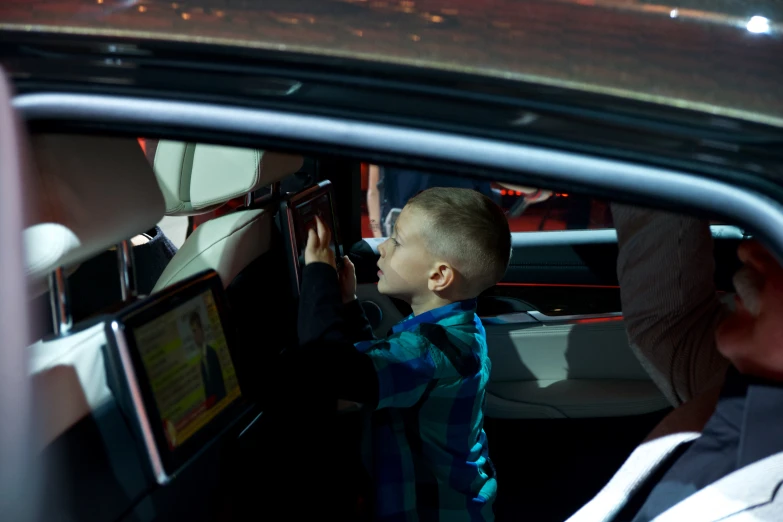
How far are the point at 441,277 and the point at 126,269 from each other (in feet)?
2.18

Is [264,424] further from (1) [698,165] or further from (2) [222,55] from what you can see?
(1) [698,165]

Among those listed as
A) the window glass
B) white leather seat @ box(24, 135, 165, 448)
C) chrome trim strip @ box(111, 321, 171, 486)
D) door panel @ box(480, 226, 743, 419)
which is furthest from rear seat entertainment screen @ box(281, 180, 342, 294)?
the window glass

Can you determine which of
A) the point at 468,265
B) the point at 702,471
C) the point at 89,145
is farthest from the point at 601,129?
the point at 468,265

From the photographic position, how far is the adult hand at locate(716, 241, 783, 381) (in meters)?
0.85

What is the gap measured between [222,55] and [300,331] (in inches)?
31.2

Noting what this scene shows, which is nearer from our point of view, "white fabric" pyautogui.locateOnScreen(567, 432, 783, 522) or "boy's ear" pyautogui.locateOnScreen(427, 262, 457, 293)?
"white fabric" pyautogui.locateOnScreen(567, 432, 783, 522)

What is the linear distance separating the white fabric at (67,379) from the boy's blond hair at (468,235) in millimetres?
765

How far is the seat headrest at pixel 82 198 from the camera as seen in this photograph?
3.01ft

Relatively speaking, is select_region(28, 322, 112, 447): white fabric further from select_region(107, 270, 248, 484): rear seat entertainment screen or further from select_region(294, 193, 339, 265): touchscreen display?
select_region(294, 193, 339, 265): touchscreen display

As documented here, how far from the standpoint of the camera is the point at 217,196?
155 cm

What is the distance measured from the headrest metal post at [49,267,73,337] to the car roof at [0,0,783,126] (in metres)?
0.31

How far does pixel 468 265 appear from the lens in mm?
1608

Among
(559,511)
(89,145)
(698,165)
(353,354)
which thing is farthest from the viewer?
(559,511)

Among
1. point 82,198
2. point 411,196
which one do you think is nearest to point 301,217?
point 82,198
